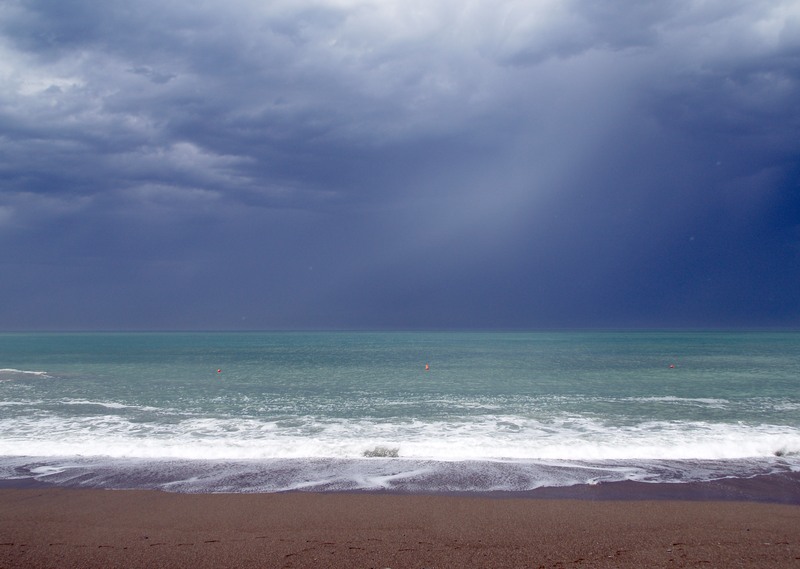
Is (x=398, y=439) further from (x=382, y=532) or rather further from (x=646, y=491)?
(x=382, y=532)

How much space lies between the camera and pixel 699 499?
9.17 m

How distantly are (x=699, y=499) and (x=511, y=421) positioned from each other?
27.4 ft

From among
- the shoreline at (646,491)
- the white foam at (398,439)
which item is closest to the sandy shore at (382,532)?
the shoreline at (646,491)

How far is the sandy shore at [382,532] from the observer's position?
266 inches

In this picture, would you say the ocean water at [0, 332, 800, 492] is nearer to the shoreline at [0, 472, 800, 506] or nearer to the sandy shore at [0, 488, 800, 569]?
the shoreline at [0, 472, 800, 506]

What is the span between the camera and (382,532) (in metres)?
7.64

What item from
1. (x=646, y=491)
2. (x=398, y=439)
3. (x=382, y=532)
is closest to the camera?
(x=382, y=532)

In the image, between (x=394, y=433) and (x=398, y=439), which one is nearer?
(x=398, y=439)

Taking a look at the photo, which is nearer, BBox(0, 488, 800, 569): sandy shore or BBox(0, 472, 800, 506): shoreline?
BBox(0, 488, 800, 569): sandy shore

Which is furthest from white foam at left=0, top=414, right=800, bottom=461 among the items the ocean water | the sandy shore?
the sandy shore

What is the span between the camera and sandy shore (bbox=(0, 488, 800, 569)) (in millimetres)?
6766

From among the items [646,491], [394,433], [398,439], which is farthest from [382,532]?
[394,433]

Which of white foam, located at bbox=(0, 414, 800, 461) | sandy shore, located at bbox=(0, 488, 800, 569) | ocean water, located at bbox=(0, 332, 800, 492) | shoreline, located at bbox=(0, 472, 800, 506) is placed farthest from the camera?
white foam, located at bbox=(0, 414, 800, 461)

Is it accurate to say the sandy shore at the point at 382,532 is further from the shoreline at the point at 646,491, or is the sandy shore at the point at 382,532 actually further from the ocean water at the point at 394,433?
the ocean water at the point at 394,433
